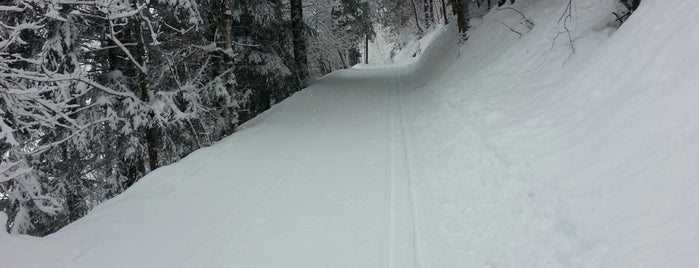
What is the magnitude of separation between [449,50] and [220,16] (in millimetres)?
10307

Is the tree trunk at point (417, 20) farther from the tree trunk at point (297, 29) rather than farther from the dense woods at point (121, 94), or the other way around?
the dense woods at point (121, 94)

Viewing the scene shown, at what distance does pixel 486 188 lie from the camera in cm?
606

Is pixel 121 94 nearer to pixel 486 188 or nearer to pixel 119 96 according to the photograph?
pixel 119 96

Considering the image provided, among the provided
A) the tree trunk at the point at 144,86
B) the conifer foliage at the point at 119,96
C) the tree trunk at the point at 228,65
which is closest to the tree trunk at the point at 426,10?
the conifer foliage at the point at 119,96

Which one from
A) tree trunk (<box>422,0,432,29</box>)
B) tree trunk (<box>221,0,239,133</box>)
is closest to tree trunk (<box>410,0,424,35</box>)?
tree trunk (<box>422,0,432,29</box>)

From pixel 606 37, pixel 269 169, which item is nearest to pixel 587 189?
pixel 606 37

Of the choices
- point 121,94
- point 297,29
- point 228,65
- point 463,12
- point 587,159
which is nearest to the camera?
point 587,159

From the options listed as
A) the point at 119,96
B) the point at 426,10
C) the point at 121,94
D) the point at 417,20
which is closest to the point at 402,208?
the point at 121,94

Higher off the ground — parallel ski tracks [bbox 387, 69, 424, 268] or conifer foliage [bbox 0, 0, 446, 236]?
conifer foliage [bbox 0, 0, 446, 236]

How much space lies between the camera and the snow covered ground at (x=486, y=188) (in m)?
4.03

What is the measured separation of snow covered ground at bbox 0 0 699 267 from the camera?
4031 millimetres

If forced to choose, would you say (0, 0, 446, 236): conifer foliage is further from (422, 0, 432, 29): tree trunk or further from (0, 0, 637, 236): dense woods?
(422, 0, 432, 29): tree trunk

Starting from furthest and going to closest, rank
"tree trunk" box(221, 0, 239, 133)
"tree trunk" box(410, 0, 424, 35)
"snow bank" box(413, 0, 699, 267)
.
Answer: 1. "tree trunk" box(410, 0, 424, 35)
2. "tree trunk" box(221, 0, 239, 133)
3. "snow bank" box(413, 0, 699, 267)

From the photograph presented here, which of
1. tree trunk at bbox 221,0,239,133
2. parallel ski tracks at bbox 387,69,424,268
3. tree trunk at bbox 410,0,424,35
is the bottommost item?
parallel ski tracks at bbox 387,69,424,268
